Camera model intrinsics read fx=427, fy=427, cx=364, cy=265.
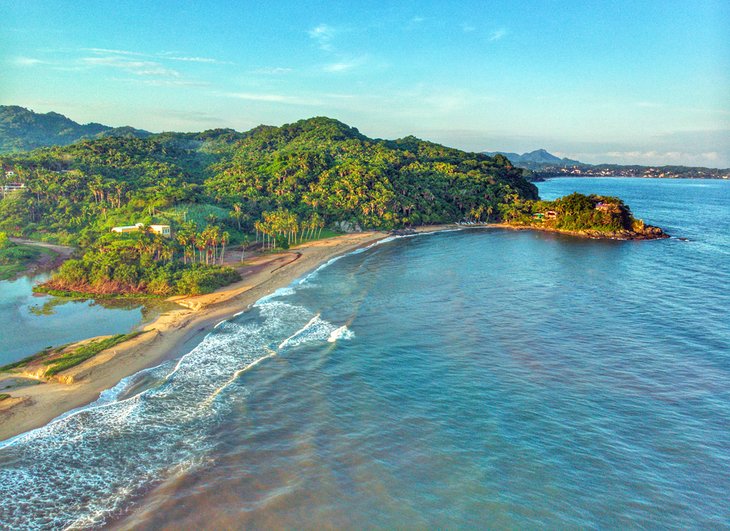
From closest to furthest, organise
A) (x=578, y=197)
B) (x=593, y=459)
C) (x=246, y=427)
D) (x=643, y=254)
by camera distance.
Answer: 1. (x=593, y=459)
2. (x=246, y=427)
3. (x=643, y=254)
4. (x=578, y=197)

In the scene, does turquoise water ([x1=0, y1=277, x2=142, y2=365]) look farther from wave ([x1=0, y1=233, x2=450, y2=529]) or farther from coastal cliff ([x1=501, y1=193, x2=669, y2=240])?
coastal cliff ([x1=501, y1=193, x2=669, y2=240])

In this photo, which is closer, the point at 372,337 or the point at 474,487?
the point at 474,487

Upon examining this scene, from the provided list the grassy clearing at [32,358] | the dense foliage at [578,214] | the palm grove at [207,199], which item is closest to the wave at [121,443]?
the grassy clearing at [32,358]

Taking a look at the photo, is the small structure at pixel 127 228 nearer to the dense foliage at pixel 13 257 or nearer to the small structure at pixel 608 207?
the dense foliage at pixel 13 257

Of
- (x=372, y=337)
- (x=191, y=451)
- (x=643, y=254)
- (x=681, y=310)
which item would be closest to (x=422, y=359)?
(x=372, y=337)

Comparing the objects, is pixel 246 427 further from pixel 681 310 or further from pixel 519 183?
pixel 519 183

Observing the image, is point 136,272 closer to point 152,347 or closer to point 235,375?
point 152,347

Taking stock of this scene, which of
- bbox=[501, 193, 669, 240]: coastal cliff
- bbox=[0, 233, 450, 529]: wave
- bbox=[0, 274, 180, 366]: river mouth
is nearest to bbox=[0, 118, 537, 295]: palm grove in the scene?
bbox=[0, 274, 180, 366]: river mouth
